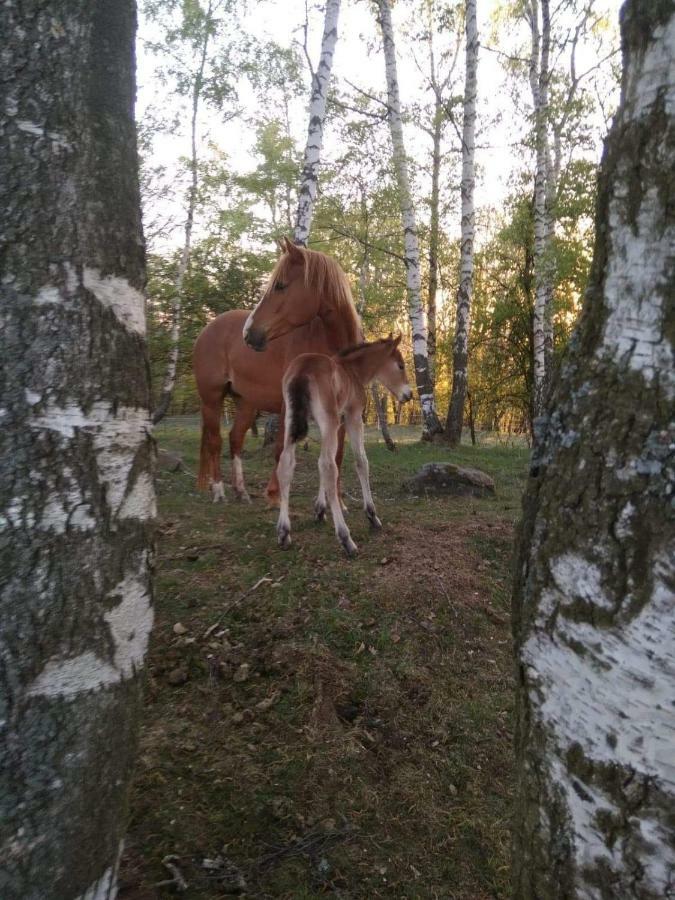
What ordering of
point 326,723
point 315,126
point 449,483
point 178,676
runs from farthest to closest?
point 315,126 → point 449,483 → point 178,676 → point 326,723

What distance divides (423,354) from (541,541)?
11296mm

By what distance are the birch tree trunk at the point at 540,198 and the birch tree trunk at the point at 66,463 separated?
11123mm

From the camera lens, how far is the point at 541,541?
118 centimetres

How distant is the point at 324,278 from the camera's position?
4832mm

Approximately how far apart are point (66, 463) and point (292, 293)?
3800mm

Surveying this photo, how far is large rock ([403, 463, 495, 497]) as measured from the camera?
6.81m

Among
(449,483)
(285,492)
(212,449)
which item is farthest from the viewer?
(449,483)

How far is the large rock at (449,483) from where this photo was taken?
681 cm

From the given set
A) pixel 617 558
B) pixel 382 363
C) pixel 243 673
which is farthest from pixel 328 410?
pixel 617 558

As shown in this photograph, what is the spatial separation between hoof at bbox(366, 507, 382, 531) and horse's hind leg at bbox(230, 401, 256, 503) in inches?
79.8

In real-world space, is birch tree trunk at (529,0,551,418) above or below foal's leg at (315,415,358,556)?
above

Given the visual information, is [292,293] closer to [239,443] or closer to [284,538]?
[284,538]

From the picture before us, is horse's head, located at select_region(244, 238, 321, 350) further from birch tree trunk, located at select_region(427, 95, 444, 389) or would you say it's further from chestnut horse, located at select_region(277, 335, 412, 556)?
birch tree trunk, located at select_region(427, 95, 444, 389)

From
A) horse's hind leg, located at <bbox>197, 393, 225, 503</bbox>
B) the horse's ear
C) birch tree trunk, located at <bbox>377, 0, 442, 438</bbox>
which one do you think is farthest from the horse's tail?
birch tree trunk, located at <bbox>377, 0, 442, 438</bbox>
